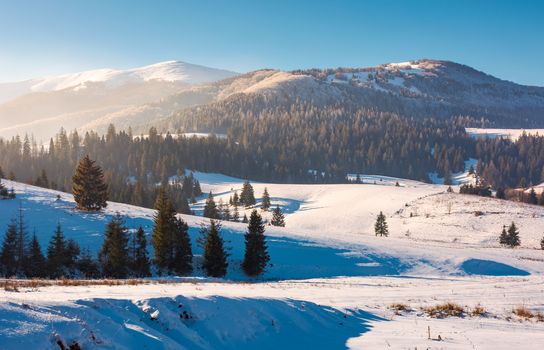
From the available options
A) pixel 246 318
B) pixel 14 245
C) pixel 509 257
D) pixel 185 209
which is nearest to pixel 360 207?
pixel 185 209

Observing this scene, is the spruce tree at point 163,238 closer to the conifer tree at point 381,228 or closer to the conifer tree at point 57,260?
the conifer tree at point 57,260

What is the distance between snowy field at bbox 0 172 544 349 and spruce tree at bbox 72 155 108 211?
79.4 inches

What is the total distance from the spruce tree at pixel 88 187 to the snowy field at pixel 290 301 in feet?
6.61

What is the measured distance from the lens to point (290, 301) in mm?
13305

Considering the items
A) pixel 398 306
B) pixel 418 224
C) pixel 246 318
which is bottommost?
pixel 418 224

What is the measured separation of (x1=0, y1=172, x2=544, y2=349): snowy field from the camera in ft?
24.6

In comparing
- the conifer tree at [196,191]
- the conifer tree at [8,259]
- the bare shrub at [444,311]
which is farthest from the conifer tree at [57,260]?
the conifer tree at [196,191]

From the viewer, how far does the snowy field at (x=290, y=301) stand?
7.48 meters

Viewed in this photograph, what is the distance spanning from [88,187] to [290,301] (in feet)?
142

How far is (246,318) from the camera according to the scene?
10266mm

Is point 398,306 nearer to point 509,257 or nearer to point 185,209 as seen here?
point 509,257

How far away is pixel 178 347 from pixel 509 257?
5005 centimetres

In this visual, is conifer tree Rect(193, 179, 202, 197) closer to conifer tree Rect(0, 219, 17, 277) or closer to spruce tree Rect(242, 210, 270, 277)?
spruce tree Rect(242, 210, 270, 277)

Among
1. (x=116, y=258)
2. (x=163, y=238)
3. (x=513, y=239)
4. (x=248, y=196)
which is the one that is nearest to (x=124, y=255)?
(x=116, y=258)
